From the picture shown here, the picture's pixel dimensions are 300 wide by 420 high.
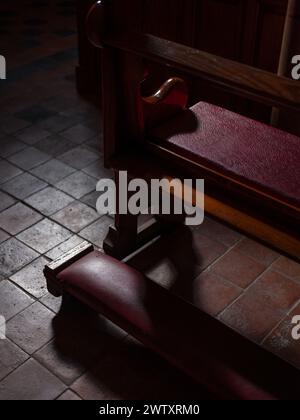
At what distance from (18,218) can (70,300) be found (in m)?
0.82

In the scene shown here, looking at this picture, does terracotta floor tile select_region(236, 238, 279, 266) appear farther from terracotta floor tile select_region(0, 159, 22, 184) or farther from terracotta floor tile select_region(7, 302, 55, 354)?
terracotta floor tile select_region(0, 159, 22, 184)

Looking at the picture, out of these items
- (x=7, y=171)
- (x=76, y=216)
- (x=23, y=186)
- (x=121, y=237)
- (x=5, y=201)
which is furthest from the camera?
(x=7, y=171)

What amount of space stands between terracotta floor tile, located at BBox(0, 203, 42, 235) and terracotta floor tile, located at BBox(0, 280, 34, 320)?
1.48 feet

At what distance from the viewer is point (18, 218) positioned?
3.36m

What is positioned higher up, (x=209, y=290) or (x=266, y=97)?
(x=266, y=97)

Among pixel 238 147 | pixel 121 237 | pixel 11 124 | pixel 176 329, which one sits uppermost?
pixel 238 147

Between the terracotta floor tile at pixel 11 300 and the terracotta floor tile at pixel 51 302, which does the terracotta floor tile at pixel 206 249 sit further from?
the terracotta floor tile at pixel 11 300

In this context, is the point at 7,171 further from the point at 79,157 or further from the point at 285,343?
the point at 285,343

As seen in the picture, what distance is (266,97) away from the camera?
1.87 metres

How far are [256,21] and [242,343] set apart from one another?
2314 millimetres

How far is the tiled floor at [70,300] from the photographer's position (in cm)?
242

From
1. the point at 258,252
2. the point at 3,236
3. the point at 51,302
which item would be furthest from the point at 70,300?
the point at 258,252
